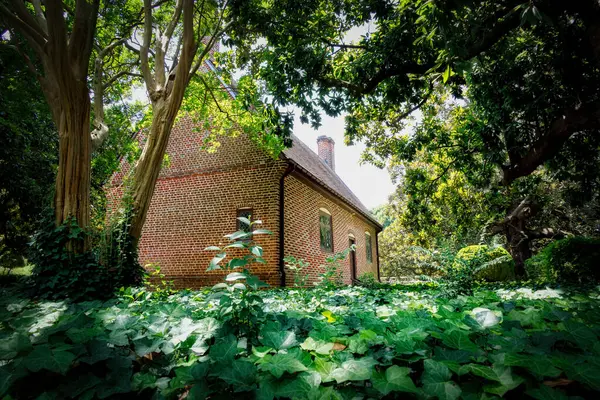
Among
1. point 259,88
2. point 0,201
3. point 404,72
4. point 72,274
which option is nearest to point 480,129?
point 404,72

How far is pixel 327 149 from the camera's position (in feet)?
81.4

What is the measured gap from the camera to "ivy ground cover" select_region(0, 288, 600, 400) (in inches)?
41.7

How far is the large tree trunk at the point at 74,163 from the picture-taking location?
20.7 ft

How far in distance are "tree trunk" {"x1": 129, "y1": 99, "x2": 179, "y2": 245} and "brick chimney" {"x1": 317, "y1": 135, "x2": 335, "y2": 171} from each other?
58.2ft

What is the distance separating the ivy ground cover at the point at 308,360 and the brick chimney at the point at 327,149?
23127 mm

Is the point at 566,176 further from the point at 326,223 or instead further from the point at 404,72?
the point at 326,223

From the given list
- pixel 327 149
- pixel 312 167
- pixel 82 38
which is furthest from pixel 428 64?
pixel 327 149

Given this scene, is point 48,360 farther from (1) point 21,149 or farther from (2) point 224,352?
(1) point 21,149

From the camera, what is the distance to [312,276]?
11719 mm

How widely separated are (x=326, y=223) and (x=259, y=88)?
6144 millimetres

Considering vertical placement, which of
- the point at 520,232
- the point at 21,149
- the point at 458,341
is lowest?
the point at 458,341

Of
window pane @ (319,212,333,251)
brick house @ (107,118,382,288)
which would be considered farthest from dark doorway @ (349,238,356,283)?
brick house @ (107,118,382,288)

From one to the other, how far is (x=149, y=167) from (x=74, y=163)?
1374 mm

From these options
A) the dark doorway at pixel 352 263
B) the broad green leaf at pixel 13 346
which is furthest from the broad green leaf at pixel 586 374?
the dark doorway at pixel 352 263
